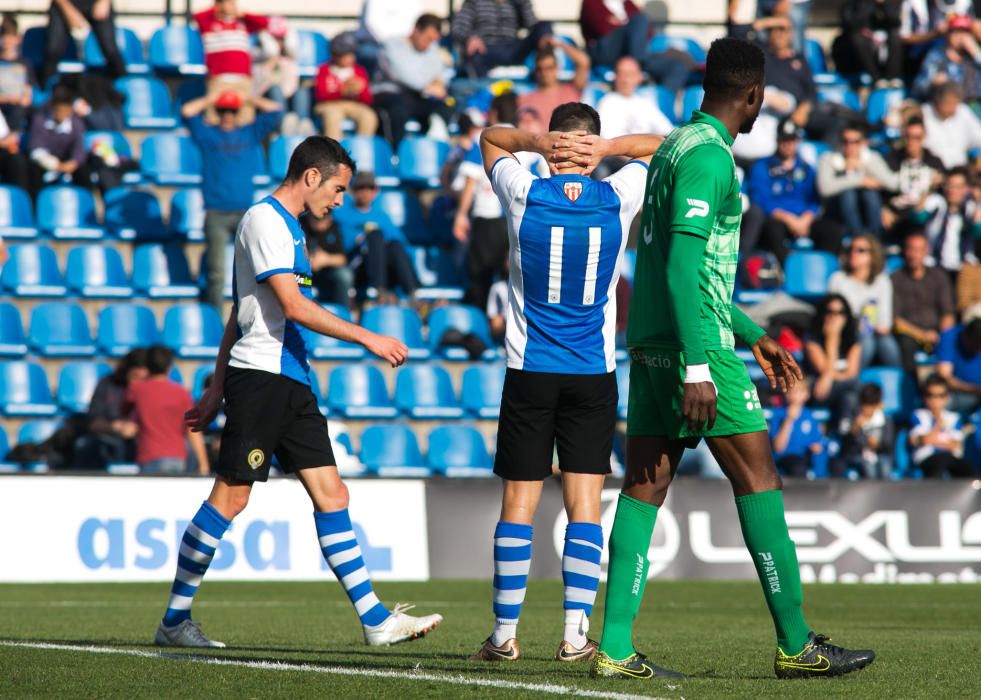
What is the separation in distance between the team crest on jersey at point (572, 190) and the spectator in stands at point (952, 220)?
11.7 meters

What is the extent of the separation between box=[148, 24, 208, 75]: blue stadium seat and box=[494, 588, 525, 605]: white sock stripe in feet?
42.4

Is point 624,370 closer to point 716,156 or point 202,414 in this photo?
point 202,414

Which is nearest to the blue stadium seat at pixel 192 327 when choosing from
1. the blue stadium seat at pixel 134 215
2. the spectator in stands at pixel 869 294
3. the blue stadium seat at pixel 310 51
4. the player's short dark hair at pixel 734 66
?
the blue stadium seat at pixel 134 215

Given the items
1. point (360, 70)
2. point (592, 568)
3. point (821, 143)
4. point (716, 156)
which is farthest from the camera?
point (821, 143)

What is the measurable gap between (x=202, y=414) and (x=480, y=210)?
905 centimetres

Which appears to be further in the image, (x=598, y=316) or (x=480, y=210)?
(x=480, y=210)

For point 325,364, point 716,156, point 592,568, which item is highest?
point 716,156

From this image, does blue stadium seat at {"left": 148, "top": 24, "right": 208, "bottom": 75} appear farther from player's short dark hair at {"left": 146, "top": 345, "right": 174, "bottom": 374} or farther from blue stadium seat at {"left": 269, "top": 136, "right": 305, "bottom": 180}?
player's short dark hair at {"left": 146, "top": 345, "right": 174, "bottom": 374}

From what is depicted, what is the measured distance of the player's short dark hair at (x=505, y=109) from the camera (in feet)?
51.7

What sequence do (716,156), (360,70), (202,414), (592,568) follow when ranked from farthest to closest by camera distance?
1. (360,70)
2. (202,414)
3. (592,568)
4. (716,156)

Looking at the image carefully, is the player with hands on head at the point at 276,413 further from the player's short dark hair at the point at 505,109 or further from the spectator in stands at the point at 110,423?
the player's short dark hair at the point at 505,109

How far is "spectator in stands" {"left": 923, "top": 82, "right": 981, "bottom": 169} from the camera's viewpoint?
18375 mm

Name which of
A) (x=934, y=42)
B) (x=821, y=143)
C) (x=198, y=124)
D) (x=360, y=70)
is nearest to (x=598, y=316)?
(x=198, y=124)

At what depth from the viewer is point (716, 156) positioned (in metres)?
5.27
